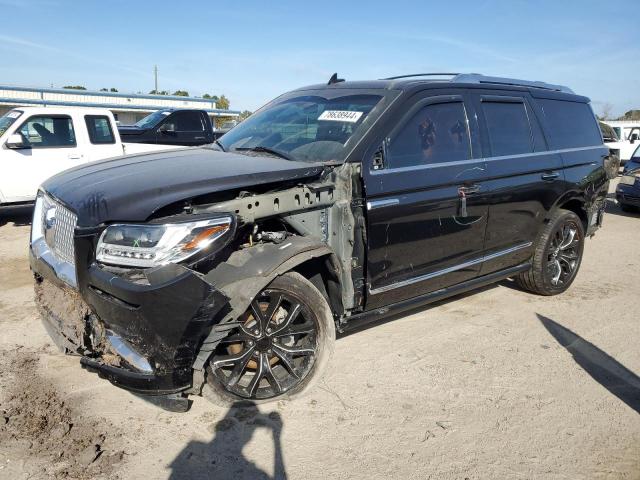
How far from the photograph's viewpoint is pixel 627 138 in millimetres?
21422

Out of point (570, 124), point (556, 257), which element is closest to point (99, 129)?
point (570, 124)

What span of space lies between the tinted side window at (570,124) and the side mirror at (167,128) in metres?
8.43

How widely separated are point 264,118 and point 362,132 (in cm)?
125

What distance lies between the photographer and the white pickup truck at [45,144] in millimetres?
8445

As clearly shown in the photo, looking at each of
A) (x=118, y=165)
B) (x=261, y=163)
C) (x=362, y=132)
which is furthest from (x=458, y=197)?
(x=118, y=165)

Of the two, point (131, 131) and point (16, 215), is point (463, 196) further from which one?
point (131, 131)

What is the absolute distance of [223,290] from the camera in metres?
2.81

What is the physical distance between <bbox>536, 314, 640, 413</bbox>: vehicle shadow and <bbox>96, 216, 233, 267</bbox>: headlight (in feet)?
A: 9.44

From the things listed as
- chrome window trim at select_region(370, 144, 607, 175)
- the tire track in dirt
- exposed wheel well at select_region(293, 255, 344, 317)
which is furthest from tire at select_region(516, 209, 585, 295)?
the tire track in dirt

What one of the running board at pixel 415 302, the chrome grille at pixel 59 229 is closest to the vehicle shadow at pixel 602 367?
the running board at pixel 415 302

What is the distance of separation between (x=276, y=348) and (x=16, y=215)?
805cm

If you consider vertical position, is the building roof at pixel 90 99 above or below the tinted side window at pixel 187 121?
above

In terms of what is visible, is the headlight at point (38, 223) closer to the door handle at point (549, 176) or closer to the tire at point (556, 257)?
the door handle at point (549, 176)

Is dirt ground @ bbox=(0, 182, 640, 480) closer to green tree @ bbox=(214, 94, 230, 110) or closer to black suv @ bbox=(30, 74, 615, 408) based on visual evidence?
black suv @ bbox=(30, 74, 615, 408)
